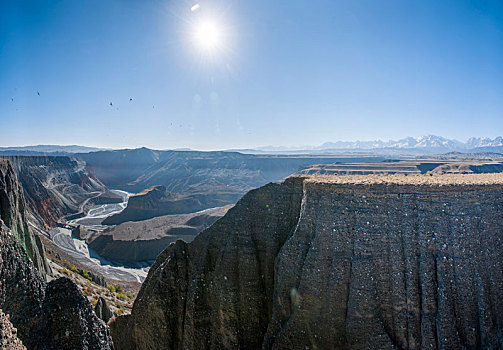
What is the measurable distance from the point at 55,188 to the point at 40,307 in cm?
10924

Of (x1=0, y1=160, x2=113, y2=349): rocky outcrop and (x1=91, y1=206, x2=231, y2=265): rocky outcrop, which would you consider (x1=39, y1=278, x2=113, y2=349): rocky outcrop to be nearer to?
(x1=0, y1=160, x2=113, y2=349): rocky outcrop

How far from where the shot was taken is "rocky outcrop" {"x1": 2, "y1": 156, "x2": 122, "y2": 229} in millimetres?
77250

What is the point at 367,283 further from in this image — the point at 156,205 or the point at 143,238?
the point at 156,205

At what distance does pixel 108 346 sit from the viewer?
8.40 m

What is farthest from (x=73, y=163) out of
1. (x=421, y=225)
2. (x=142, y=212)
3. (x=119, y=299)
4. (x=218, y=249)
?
(x=421, y=225)

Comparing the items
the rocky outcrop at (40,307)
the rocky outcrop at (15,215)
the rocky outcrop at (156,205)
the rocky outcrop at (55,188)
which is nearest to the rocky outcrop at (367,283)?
the rocky outcrop at (40,307)

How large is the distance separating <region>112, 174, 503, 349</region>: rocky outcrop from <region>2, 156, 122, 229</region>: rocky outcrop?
245 ft

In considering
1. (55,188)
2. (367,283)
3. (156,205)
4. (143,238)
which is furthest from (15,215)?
(55,188)

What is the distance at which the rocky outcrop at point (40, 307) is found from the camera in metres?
6.80

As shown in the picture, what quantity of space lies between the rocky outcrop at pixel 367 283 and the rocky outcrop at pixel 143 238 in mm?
42672

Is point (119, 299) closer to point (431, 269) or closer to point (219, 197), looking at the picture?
point (431, 269)

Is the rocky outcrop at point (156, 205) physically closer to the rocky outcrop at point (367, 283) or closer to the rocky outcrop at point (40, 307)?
the rocky outcrop at point (367, 283)

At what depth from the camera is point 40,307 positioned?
734 cm

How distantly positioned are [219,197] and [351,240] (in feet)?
329
